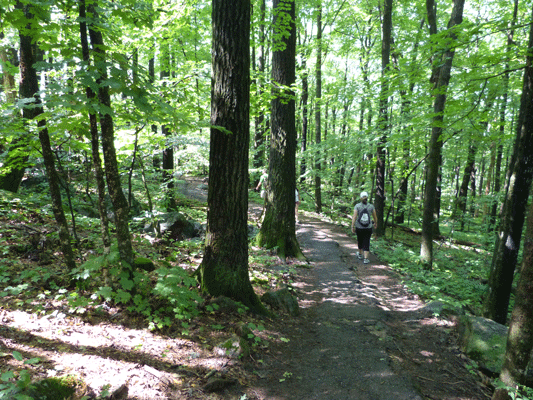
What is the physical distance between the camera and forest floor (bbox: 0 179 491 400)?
8.23ft

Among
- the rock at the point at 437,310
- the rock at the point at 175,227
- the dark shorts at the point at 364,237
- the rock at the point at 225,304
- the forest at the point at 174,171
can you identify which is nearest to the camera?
the forest at the point at 174,171

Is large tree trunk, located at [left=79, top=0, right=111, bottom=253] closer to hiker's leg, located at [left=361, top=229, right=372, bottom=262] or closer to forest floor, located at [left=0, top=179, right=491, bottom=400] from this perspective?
forest floor, located at [left=0, top=179, right=491, bottom=400]

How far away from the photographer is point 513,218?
18.4 feet

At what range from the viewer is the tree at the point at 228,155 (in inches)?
159

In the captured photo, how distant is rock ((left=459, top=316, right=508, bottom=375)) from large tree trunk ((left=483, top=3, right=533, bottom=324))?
1.75 meters

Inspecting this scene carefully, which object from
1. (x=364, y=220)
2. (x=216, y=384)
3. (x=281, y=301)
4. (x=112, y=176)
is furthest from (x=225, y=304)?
(x=364, y=220)

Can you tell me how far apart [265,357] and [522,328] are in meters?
2.81

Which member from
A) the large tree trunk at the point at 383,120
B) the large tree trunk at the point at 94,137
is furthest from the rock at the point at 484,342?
the large tree trunk at the point at 383,120

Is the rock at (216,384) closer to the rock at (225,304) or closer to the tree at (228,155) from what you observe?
the rock at (225,304)

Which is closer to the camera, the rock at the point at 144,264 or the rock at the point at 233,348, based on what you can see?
the rock at the point at 233,348

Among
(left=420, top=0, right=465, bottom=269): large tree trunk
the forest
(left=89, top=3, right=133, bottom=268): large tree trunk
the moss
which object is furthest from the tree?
(left=420, top=0, right=465, bottom=269): large tree trunk

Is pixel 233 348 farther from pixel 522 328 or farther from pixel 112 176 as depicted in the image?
pixel 522 328

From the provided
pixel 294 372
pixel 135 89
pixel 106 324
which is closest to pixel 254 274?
pixel 294 372

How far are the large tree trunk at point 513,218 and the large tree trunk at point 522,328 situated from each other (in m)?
3.43
